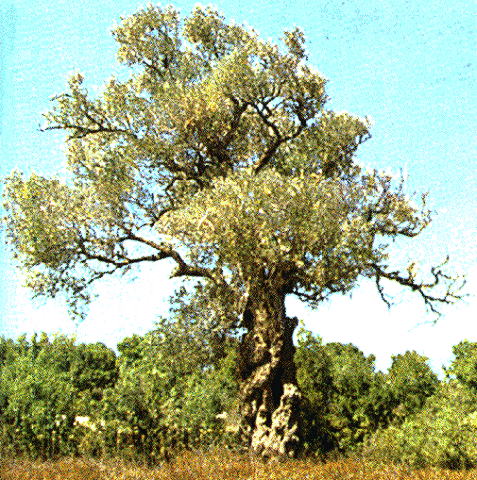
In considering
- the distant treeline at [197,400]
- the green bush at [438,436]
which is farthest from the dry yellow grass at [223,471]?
the distant treeline at [197,400]

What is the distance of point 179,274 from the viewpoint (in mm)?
18016

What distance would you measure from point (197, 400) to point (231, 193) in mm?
5699

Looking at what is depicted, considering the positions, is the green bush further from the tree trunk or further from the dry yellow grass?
the tree trunk

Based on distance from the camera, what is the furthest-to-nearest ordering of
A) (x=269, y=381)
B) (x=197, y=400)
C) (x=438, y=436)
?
1. (x=197, y=400)
2. (x=269, y=381)
3. (x=438, y=436)

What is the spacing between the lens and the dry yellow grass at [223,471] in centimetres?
1198

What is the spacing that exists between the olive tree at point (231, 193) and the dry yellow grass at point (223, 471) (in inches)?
68.6

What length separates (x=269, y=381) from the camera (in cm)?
1580

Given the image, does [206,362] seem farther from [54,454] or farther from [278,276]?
[54,454]

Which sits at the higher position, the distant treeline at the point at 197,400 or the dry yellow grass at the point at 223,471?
the distant treeline at the point at 197,400

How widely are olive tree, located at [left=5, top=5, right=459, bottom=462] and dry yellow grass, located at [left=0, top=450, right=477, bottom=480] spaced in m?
1.74

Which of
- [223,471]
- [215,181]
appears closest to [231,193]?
[215,181]

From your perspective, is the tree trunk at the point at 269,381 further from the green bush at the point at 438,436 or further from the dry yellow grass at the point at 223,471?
the green bush at the point at 438,436

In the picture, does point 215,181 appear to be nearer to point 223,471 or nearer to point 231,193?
point 231,193

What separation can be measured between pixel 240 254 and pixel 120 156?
563cm
